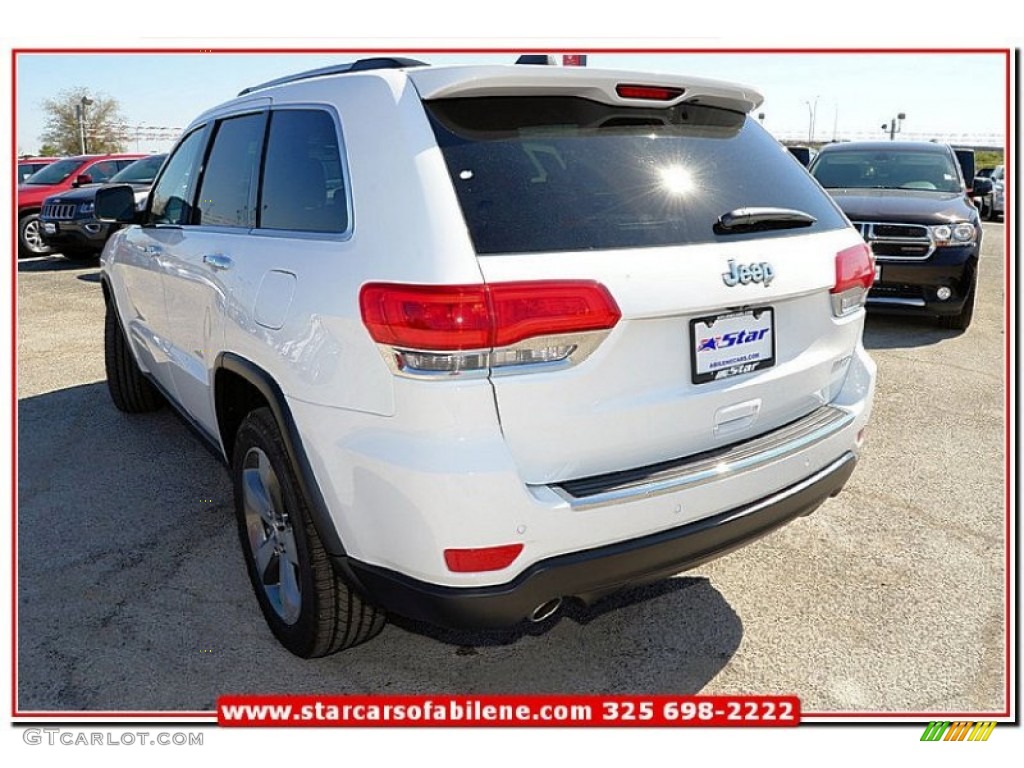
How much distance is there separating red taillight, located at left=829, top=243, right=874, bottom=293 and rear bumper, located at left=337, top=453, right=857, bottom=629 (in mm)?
812

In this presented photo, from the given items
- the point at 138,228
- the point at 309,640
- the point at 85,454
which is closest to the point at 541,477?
the point at 309,640

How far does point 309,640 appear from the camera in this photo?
292cm

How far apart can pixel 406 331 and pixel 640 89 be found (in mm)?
1097

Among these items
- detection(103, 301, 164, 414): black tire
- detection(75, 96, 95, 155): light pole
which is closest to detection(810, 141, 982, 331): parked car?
detection(103, 301, 164, 414): black tire

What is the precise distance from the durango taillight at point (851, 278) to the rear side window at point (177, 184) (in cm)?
275

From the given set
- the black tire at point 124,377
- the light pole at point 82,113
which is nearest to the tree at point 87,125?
the light pole at point 82,113

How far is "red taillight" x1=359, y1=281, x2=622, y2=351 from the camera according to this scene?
223 cm

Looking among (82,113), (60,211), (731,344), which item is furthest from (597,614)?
(82,113)

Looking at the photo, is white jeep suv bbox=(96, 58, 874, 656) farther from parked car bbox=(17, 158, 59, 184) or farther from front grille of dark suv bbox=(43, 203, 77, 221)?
parked car bbox=(17, 158, 59, 184)

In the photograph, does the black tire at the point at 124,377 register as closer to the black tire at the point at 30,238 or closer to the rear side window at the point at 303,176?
the rear side window at the point at 303,176

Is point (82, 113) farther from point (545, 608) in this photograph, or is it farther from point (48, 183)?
point (545, 608)

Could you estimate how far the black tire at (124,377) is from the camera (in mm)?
5535

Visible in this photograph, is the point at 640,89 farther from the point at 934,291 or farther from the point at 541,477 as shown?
the point at 934,291

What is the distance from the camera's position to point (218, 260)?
3369mm
